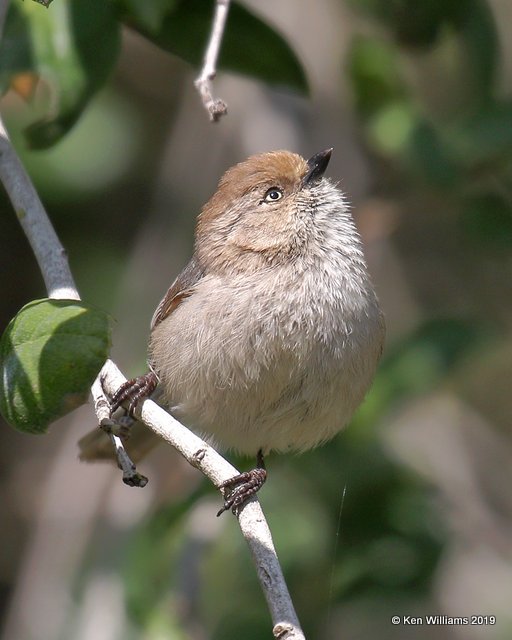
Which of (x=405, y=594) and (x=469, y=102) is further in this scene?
(x=469, y=102)

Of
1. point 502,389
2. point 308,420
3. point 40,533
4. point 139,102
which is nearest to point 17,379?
point 308,420

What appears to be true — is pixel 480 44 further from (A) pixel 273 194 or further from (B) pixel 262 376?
(B) pixel 262 376

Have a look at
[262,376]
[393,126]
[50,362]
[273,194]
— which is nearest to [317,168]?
[273,194]

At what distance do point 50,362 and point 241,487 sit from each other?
113 cm

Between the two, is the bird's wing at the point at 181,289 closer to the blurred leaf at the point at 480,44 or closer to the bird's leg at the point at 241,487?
the bird's leg at the point at 241,487

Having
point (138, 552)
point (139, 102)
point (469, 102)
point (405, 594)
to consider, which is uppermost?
point (469, 102)

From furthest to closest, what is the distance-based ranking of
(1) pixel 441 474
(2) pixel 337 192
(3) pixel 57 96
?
(1) pixel 441 474, (2) pixel 337 192, (3) pixel 57 96

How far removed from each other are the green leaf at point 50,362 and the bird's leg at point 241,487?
0.62m

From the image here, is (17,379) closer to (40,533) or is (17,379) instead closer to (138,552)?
(138,552)

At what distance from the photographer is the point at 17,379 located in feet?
6.44

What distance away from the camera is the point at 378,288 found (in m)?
5.76

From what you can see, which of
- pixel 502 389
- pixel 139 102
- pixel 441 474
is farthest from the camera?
pixel 502 389

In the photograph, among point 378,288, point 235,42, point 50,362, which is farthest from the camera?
point 378,288

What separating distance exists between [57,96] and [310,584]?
1840 mm
